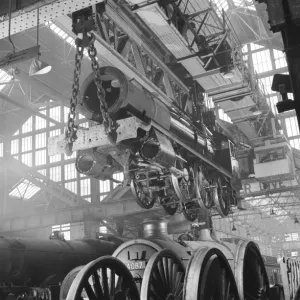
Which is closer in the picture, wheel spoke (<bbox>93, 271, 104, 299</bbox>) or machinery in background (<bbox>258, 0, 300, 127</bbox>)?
machinery in background (<bbox>258, 0, 300, 127</bbox>)

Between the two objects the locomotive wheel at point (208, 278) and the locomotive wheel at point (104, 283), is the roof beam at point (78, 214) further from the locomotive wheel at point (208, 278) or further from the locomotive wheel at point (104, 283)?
the locomotive wheel at point (208, 278)

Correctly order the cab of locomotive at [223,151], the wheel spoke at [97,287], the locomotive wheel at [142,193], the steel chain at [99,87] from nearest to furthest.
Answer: the wheel spoke at [97,287]
the steel chain at [99,87]
the locomotive wheel at [142,193]
the cab of locomotive at [223,151]

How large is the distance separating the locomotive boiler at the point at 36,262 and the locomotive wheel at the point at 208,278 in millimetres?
6154

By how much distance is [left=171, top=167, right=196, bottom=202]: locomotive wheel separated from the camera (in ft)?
33.8

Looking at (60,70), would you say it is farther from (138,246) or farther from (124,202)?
(138,246)

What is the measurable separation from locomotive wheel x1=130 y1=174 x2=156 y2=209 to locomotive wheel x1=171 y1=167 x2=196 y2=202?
2.47ft

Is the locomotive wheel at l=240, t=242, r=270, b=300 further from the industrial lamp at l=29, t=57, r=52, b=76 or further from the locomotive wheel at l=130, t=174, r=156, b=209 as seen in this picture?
the industrial lamp at l=29, t=57, r=52, b=76

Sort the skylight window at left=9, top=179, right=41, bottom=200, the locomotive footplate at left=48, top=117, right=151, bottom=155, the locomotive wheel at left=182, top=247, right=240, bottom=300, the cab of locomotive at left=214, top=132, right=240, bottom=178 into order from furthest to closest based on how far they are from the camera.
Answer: the skylight window at left=9, top=179, right=41, bottom=200 → the cab of locomotive at left=214, top=132, right=240, bottom=178 → the locomotive footplate at left=48, top=117, right=151, bottom=155 → the locomotive wheel at left=182, top=247, right=240, bottom=300

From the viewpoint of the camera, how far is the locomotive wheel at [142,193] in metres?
10.2

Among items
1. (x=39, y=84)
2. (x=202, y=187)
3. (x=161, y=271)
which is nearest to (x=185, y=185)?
(x=202, y=187)

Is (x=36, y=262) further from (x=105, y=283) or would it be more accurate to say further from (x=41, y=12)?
(x=41, y=12)

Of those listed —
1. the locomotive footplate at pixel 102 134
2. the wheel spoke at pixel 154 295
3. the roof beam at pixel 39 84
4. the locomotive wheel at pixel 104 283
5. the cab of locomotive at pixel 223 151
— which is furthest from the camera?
the roof beam at pixel 39 84

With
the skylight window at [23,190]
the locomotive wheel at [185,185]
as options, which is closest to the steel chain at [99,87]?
the locomotive wheel at [185,185]

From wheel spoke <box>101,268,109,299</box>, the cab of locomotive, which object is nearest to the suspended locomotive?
Result: the cab of locomotive
